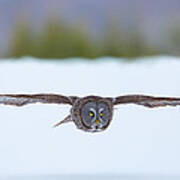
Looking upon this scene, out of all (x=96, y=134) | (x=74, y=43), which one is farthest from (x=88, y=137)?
(x=74, y=43)

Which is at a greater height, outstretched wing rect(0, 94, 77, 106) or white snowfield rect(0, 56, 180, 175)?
outstretched wing rect(0, 94, 77, 106)

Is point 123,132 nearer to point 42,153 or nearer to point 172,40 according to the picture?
point 42,153

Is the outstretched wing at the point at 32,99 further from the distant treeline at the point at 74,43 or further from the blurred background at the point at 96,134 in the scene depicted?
the distant treeline at the point at 74,43

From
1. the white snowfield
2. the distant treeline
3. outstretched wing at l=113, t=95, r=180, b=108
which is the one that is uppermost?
the distant treeline

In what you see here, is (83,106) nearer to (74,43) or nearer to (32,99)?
(32,99)

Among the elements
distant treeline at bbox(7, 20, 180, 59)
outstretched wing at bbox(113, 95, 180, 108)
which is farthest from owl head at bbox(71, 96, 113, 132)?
distant treeline at bbox(7, 20, 180, 59)

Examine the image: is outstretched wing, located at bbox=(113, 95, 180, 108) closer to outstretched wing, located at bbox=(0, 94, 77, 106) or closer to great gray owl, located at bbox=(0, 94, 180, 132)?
great gray owl, located at bbox=(0, 94, 180, 132)

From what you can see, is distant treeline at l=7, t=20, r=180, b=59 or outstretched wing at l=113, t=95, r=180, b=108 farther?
distant treeline at l=7, t=20, r=180, b=59

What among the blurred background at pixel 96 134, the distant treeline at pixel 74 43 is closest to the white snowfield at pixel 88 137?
the blurred background at pixel 96 134
